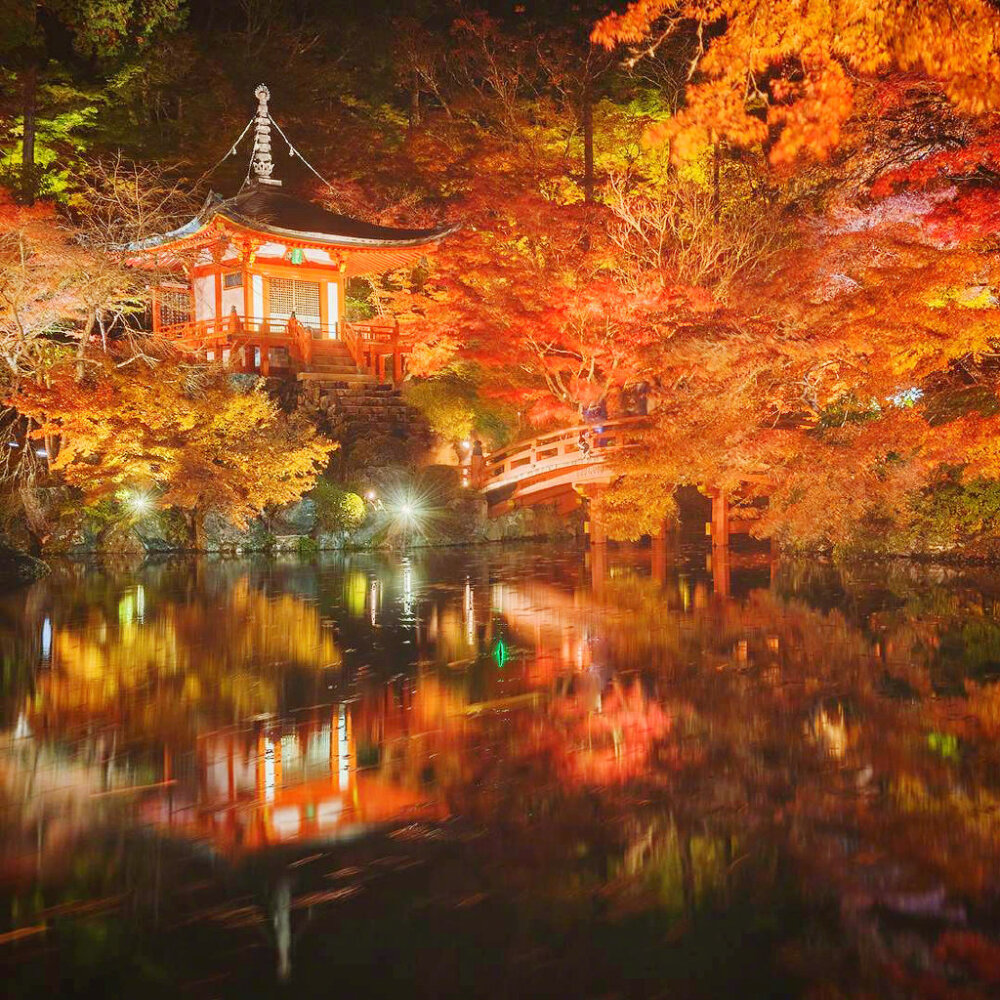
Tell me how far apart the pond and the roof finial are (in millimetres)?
19510

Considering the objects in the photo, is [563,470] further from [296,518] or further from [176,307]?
[176,307]

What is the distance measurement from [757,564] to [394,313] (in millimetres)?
13119

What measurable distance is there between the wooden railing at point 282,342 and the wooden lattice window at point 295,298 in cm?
38

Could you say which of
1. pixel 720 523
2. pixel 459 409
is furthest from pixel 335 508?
pixel 720 523

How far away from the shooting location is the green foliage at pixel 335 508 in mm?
22859

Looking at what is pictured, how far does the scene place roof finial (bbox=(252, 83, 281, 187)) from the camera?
28219 mm

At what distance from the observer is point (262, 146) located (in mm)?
28594

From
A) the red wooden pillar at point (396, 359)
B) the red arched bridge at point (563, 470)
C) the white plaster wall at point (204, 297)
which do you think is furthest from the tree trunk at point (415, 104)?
the red arched bridge at point (563, 470)

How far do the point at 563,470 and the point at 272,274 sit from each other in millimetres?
9717

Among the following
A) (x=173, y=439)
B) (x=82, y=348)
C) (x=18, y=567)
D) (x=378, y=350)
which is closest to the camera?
(x=18, y=567)

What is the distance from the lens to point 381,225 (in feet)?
93.0

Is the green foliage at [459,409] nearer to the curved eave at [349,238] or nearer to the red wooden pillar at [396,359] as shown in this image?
the red wooden pillar at [396,359]

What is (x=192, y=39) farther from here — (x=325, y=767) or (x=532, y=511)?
(x=325, y=767)

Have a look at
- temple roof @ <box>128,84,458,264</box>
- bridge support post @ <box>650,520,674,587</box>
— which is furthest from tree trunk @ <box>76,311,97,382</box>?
bridge support post @ <box>650,520,674,587</box>
